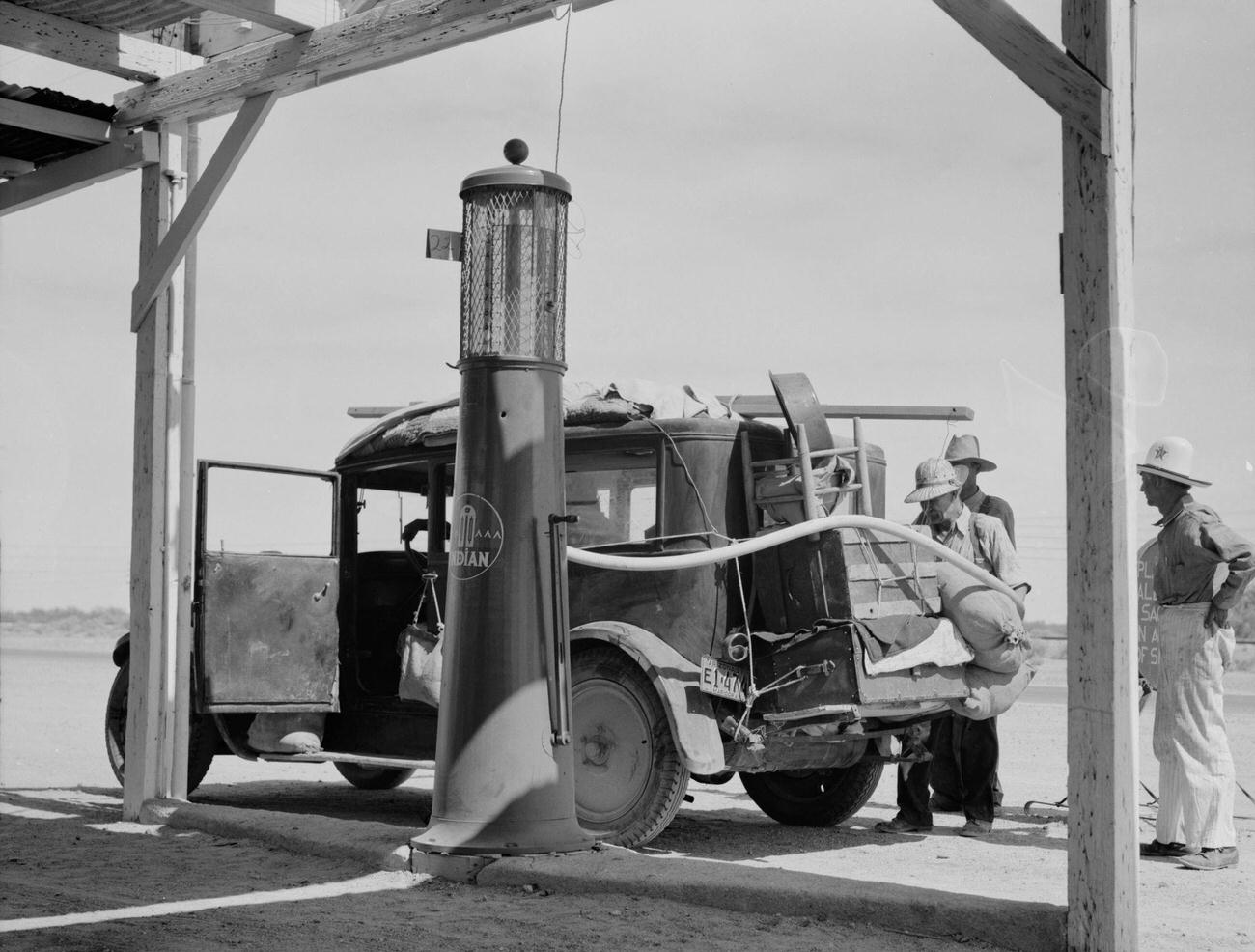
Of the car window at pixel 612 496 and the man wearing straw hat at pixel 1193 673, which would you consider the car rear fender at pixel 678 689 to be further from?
the man wearing straw hat at pixel 1193 673

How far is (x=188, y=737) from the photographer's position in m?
8.14

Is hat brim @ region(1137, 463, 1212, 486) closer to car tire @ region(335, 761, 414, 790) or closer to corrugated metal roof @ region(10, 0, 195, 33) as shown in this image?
corrugated metal roof @ region(10, 0, 195, 33)

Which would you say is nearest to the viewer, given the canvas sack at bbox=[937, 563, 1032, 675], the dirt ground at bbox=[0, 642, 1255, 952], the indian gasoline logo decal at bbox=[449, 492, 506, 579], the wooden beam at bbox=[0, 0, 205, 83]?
the dirt ground at bbox=[0, 642, 1255, 952]

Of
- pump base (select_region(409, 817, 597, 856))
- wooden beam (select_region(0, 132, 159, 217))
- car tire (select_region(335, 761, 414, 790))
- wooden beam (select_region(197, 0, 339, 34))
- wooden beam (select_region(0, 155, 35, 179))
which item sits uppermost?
wooden beam (select_region(197, 0, 339, 34))

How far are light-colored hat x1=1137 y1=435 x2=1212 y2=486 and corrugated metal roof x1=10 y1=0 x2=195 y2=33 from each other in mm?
4933

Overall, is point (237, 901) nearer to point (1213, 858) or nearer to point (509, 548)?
point (509, 548)

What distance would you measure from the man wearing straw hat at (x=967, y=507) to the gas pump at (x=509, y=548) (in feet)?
9.66

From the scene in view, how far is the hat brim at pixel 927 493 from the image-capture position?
7953 millimetres

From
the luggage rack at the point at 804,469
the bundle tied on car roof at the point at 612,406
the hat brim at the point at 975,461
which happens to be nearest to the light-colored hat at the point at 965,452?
the hat brim at the point at 975,461

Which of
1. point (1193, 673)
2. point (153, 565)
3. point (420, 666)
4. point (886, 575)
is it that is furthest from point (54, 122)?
point (1193, 673)

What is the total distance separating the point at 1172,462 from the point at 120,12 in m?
5.44

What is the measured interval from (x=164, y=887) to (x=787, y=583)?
3027mm

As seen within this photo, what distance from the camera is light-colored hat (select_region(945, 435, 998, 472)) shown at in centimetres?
905

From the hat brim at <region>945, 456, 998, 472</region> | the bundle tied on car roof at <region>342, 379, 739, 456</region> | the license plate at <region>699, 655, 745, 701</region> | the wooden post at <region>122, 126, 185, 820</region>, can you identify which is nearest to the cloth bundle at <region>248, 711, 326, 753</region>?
the wooden post at <region>122, 126, 185, 820</region>
